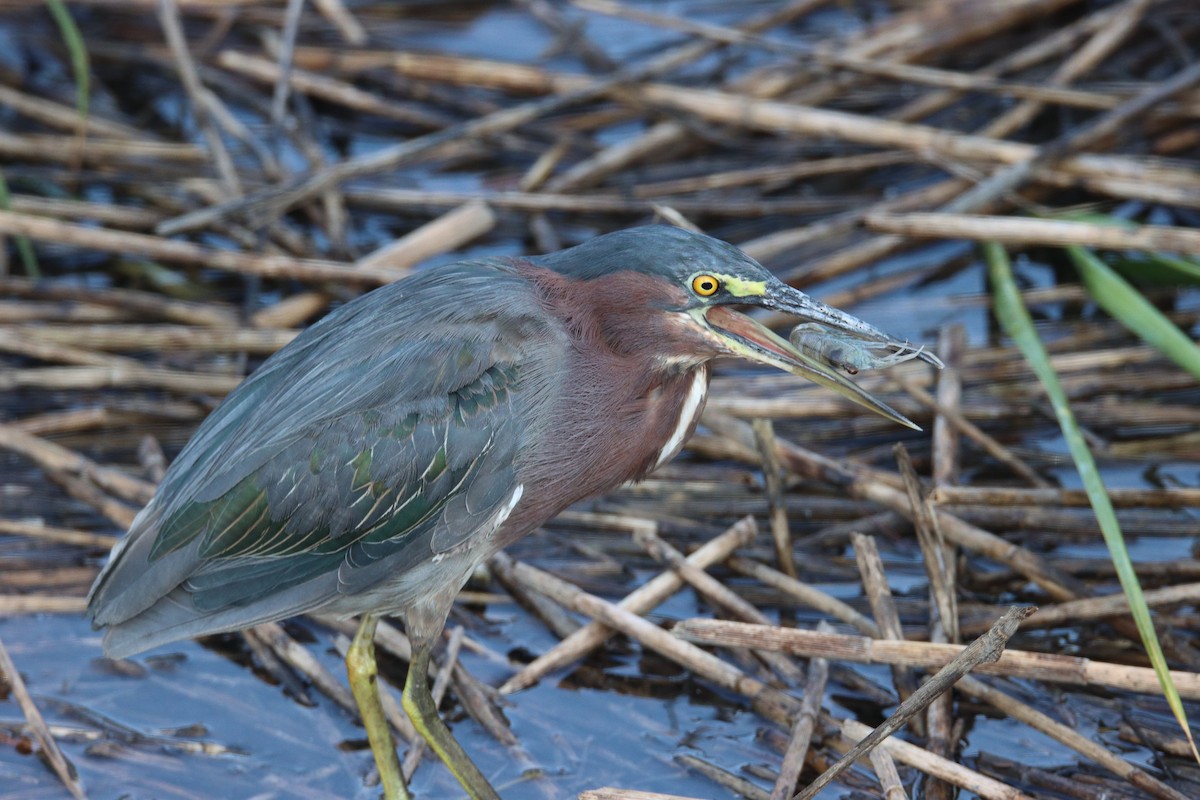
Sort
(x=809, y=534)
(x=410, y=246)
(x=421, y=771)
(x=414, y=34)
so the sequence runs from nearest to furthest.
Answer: (x=421, y=771)
(x=809, y=534)
(x=410, y=246)
(x=414, y=34)

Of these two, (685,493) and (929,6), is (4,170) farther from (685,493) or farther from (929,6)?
(929,6)

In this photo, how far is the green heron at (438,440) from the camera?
3.64 m

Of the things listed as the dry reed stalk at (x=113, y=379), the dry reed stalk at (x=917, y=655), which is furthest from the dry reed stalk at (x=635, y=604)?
the dry reed stalk at (x=113, y=379)

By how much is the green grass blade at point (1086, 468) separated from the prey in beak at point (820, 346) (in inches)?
32.4

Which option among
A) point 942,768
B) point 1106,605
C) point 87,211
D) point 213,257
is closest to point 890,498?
point 1106,605

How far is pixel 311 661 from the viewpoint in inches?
172

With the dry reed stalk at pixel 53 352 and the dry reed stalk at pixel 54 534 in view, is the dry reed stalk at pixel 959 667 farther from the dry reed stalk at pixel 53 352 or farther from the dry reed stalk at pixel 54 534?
the dry reed stalk at pixel 53 352

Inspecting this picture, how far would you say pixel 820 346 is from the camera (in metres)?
3.50

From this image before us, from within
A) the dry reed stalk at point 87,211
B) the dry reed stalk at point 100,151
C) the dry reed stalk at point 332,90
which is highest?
the dry reed stalk at point 332,90

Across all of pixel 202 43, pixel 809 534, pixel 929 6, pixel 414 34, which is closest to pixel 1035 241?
pixel 809 534

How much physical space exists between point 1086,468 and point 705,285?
1.42 metres

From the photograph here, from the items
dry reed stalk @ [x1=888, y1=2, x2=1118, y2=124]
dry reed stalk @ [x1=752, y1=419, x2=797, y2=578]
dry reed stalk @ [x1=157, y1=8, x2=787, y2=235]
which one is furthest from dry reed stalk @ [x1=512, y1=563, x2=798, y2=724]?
dry reed stalk @ [x1=888, y1=2, x2=1118, y2=124]

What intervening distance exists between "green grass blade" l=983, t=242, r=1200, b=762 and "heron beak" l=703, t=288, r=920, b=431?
78 cm

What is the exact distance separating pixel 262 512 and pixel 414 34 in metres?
4.25
